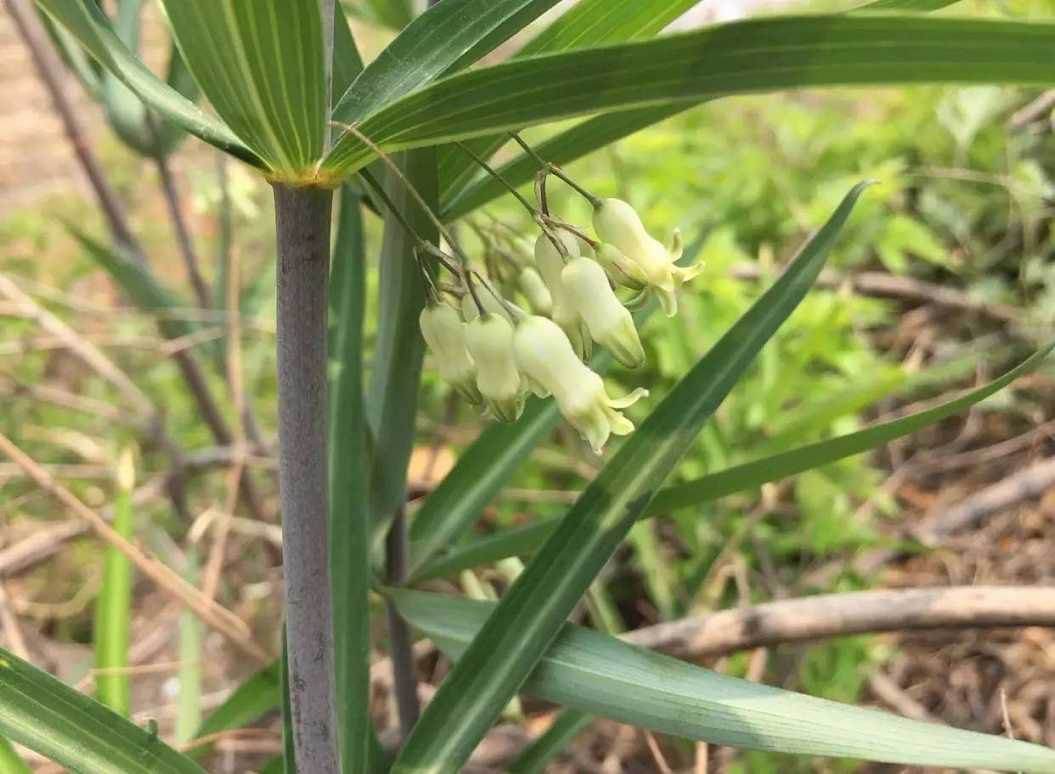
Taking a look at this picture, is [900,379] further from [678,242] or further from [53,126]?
[53,126]

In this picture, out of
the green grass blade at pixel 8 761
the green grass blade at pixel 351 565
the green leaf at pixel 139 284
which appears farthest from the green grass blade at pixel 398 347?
the green leaf at pixel 139 284

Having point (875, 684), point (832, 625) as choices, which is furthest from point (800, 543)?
point (832, 625)

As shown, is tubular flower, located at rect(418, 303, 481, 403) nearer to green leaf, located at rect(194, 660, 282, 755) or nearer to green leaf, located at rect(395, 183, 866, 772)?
green leaf, located at rect(395, 183, 866, 772)

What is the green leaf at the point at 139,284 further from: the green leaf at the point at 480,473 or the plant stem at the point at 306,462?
the plant stem at the point at 306,462

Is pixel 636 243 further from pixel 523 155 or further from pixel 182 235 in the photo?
pixel 182 235

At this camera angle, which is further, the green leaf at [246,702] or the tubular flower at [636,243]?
the green leaf at [246,702]

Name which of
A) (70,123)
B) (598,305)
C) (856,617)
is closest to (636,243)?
(598,305)

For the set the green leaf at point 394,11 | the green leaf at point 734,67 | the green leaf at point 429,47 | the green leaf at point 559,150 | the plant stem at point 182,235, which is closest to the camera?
the green leaf at point 734,67
